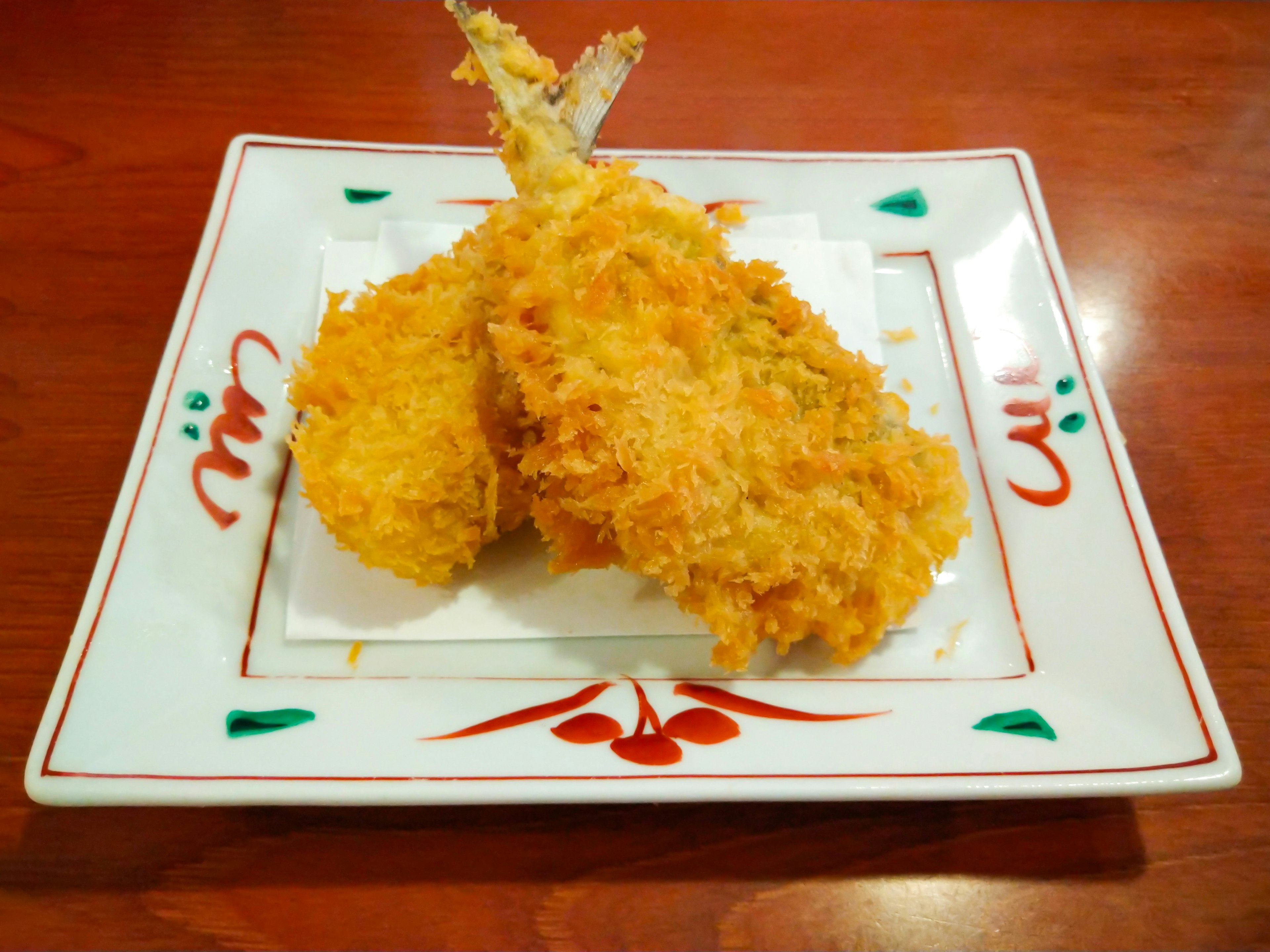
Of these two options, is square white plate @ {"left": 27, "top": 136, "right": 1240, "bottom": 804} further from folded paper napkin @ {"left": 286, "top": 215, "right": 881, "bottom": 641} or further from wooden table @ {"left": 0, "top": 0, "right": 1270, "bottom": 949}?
wooden table @ {"left": 0, "top": 0, "right": 1270, "bottom": 949}

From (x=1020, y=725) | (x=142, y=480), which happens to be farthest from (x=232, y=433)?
(x=1020, y=725)

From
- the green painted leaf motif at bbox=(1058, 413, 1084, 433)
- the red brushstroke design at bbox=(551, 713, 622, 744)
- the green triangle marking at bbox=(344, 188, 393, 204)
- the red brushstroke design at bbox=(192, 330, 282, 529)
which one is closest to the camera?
the red brushstroke design at bbox=(551, 713, 622, 744)

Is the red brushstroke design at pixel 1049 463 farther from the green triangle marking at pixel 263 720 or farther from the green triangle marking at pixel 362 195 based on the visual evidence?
Result: the green triangle marking at pixel 362 195

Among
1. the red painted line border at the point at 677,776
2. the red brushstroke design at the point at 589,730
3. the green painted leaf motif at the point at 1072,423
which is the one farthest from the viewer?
the green painted leaf motif at the point at 1072,423

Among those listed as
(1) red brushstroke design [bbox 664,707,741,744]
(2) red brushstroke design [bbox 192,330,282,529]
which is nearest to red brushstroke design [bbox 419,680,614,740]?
(1) red brushstroke design [bbox 664,707,741,744]

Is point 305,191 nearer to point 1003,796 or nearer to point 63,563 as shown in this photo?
point 63,563

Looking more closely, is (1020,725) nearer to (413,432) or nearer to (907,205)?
(413,432)

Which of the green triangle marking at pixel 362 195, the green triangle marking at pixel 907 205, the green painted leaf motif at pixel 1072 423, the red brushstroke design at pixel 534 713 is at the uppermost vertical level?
the green triangle marking at pixel 362 195

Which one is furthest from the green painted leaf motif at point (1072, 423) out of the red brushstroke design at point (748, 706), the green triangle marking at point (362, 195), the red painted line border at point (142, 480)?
the red painted line border at point (142, 480)
